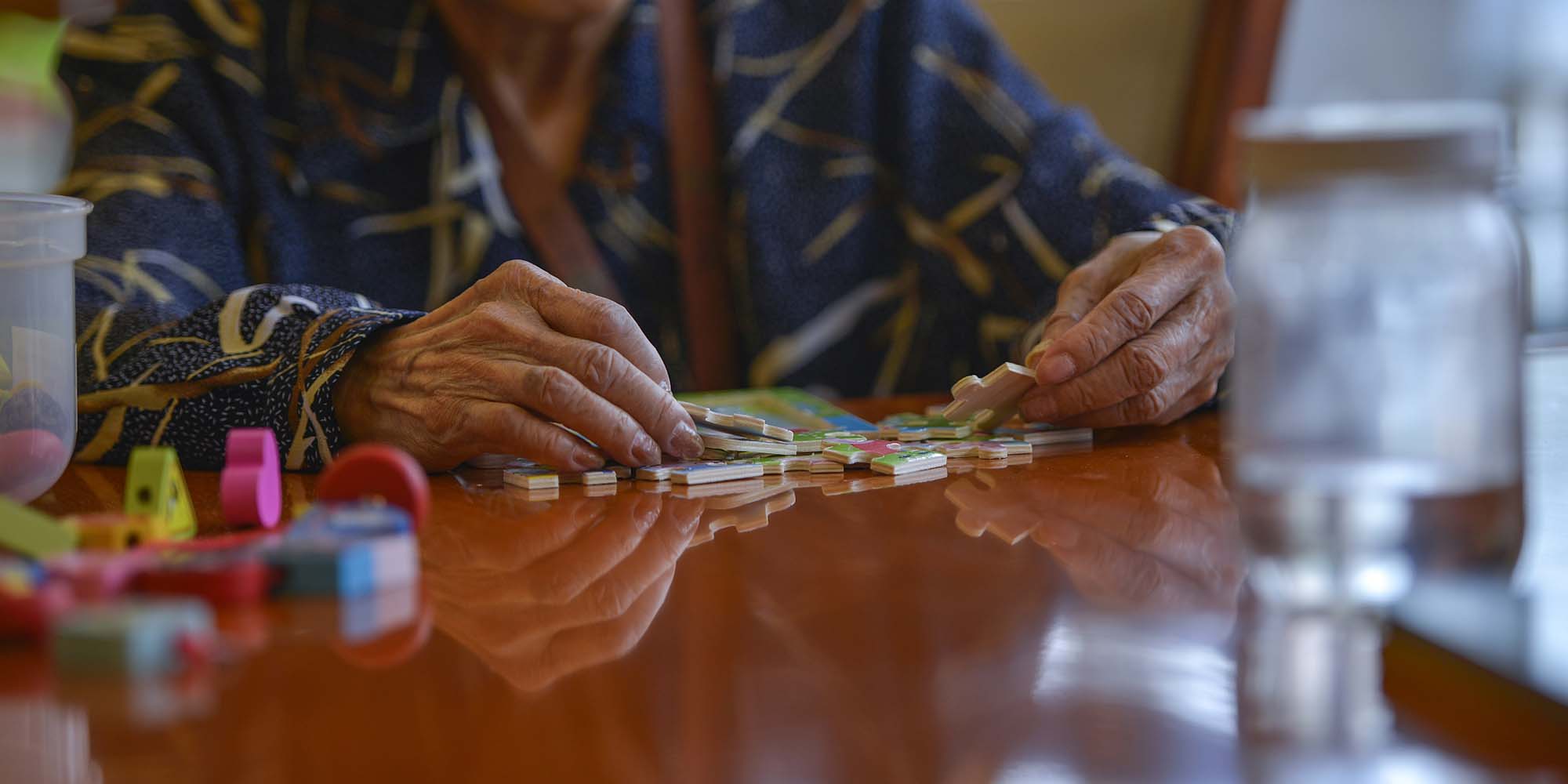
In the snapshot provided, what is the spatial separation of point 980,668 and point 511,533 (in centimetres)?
39

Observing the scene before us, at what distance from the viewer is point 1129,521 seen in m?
0.79

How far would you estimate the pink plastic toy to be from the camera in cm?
78

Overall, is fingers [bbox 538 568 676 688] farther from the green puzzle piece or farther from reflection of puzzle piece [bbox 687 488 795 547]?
the green puzzle piece

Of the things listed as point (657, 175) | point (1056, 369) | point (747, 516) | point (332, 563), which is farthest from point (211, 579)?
point (657, 175)

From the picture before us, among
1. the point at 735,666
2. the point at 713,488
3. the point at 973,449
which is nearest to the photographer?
the point at 735,666

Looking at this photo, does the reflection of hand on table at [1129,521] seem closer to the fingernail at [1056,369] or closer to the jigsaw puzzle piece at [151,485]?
the fingernail at [1056,369]

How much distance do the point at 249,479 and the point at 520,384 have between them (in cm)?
25

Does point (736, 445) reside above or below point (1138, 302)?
below

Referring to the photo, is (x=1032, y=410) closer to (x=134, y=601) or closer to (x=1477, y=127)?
(x=1477, y=127)

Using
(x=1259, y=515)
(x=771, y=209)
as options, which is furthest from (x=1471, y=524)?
(x=771, y=209)

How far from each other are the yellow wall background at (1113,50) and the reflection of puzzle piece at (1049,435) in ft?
4.67

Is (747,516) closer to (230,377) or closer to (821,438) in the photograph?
(821,438)

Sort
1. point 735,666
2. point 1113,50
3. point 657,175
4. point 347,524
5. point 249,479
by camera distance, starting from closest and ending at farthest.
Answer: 1. point 735,666
2. point 347,524
3. point 249,479
4. point 657,175
5. point 1113,50

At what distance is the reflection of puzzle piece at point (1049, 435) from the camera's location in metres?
1.12
